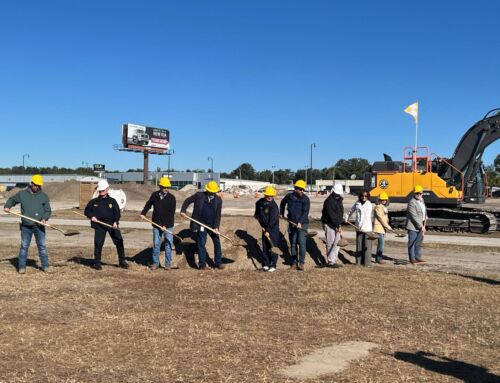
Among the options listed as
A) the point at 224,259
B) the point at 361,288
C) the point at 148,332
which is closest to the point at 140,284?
the point at 224,259

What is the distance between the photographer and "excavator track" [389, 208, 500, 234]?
2122 cm

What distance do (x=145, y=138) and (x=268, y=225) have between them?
6633 centimetres

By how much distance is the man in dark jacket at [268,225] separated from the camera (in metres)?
10.9

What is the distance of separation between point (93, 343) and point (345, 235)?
Result: 14.8 metres

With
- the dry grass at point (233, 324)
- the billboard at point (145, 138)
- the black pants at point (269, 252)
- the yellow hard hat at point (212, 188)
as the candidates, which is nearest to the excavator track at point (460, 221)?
the dry grass at point (233, 324)

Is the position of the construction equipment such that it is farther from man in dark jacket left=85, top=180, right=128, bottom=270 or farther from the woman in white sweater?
man in dark jacket left=85, top=180, right=128, bottom=270

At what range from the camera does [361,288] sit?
9211 millimetres

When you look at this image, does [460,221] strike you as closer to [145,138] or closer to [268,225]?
[268,225]

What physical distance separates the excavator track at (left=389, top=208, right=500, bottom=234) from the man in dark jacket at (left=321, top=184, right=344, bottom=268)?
1102 cm

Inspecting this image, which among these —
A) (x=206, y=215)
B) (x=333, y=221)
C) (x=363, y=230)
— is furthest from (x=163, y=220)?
(x=363, y=230)

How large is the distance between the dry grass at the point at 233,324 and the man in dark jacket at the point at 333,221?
1.08m

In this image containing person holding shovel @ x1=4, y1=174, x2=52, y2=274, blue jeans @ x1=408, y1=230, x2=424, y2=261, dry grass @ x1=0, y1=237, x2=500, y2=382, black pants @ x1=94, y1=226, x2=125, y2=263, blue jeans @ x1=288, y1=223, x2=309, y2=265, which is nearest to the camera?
dry grass @ x1=0, y1=237, x2=500, y2=382

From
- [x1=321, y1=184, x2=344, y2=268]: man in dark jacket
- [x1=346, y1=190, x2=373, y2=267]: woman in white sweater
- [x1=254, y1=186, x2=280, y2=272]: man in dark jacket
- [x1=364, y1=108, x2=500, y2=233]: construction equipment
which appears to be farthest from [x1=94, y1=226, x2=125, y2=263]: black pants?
[x1=364, y1=108, x2=500, y2=233]: construction equipment

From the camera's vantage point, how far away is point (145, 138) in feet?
246
